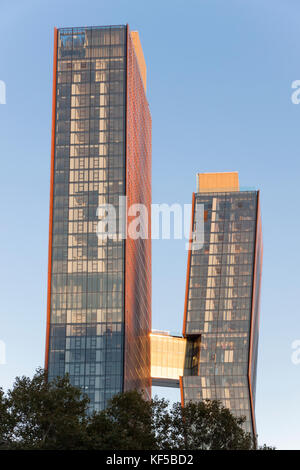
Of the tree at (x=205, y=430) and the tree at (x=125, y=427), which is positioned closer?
the tree at (x=125, y=427)

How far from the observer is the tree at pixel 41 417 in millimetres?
103688

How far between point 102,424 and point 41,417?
22.6 ft

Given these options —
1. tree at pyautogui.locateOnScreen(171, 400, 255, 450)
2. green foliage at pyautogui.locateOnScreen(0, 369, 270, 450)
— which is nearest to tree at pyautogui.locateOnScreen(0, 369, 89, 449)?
green foliage at pyautogui.locateOnScreen(0, 369, 270, 450)

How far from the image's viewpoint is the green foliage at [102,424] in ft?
340

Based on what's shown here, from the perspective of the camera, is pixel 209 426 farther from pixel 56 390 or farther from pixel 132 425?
pixel 56 390

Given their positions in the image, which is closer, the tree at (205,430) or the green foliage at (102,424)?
the green foliage at (102,424)

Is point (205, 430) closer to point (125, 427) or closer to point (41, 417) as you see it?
point (125, 427)

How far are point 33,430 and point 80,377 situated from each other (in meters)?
89.0

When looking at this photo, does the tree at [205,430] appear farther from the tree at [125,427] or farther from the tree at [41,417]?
the tree at [41,417]

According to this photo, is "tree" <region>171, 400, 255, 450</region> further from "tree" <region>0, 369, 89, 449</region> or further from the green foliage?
"tree" <region>0, 369, 89, 449</region>

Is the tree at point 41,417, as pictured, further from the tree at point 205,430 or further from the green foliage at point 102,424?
the tree at point 205,430

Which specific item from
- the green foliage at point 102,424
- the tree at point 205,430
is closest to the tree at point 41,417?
the green foliage at point 102,424
